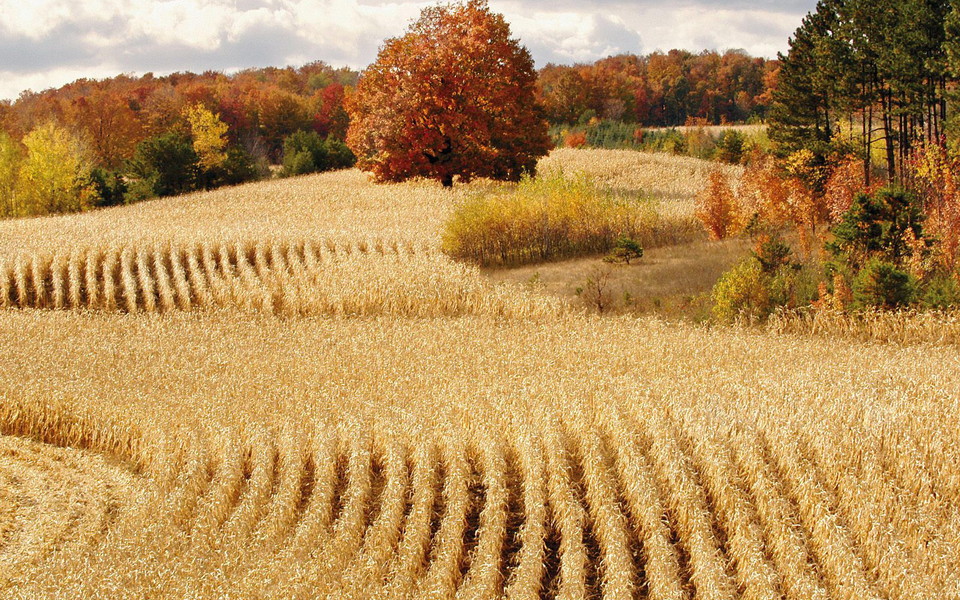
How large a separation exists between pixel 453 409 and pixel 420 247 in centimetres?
1287

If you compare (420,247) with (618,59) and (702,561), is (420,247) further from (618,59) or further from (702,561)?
(618,59)

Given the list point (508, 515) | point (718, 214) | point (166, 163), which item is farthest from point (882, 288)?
point (166, 163)

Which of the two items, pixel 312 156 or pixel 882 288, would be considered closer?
pixel 882 288

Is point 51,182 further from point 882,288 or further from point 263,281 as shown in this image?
point 882,288

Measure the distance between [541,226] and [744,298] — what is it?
9196 mm

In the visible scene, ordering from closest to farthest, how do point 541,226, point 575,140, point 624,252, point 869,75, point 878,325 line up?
point 878,325
point 624,252
point 541,226
point 869,75
point 575,140

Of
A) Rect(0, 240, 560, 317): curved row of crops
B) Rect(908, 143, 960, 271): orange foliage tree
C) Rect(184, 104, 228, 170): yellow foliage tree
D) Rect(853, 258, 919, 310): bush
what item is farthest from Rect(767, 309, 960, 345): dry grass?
Rect(184, 104, 228, 170): yellow foliage tree

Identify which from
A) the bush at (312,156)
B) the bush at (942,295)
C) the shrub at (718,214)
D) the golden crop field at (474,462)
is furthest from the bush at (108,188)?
the bush at (942,295)

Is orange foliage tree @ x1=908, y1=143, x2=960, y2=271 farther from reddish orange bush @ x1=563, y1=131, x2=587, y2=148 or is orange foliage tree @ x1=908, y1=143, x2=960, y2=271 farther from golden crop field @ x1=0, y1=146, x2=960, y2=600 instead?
reddish orange bush @ x1=563, y1=131, x2=587, y2=148

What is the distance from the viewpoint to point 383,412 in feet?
38.4

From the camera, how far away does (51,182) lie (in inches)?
1847

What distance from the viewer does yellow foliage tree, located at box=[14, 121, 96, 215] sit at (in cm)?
4659

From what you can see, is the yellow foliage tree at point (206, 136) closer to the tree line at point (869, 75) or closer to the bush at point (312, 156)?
the bush at point (312, 156)

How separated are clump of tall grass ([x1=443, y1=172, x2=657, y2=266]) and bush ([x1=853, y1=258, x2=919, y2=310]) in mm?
9480
